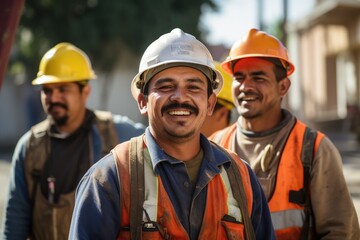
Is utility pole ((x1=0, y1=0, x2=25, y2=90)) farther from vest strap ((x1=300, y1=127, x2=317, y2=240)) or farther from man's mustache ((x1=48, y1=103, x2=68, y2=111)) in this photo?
man's mustache ((x1=48, y1=103, x2=68, y2=111))

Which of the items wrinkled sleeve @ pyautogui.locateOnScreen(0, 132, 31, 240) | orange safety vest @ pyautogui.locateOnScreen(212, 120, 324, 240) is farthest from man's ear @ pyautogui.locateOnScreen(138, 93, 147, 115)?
wrinkled sleeve @ pyautogui.locateOnScreen(0, 132, 31, 240)

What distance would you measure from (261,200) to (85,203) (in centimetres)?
77

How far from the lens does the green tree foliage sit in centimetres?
2388

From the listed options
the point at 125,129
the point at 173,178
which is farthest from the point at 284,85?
the point at 173,178

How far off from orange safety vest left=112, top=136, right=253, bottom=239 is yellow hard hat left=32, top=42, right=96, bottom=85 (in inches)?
88.6

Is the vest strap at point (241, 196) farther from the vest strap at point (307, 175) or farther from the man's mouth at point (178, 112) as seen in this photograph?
the vest strap at point (307, 175)

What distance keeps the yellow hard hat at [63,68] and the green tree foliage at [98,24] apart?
1890 centimetres

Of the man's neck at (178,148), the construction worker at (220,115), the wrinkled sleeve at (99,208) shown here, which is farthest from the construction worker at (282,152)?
the wrinkled sleeve at (99,208)

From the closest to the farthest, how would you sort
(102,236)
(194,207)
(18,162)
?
1. (102,236)
2. (194,207)
3. (18,162)

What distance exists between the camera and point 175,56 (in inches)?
106

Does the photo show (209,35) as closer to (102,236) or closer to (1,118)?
(1,118)

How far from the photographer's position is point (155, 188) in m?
2.55

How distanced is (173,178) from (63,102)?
222 cm

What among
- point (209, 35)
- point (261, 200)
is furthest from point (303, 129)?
point (209, 35)
